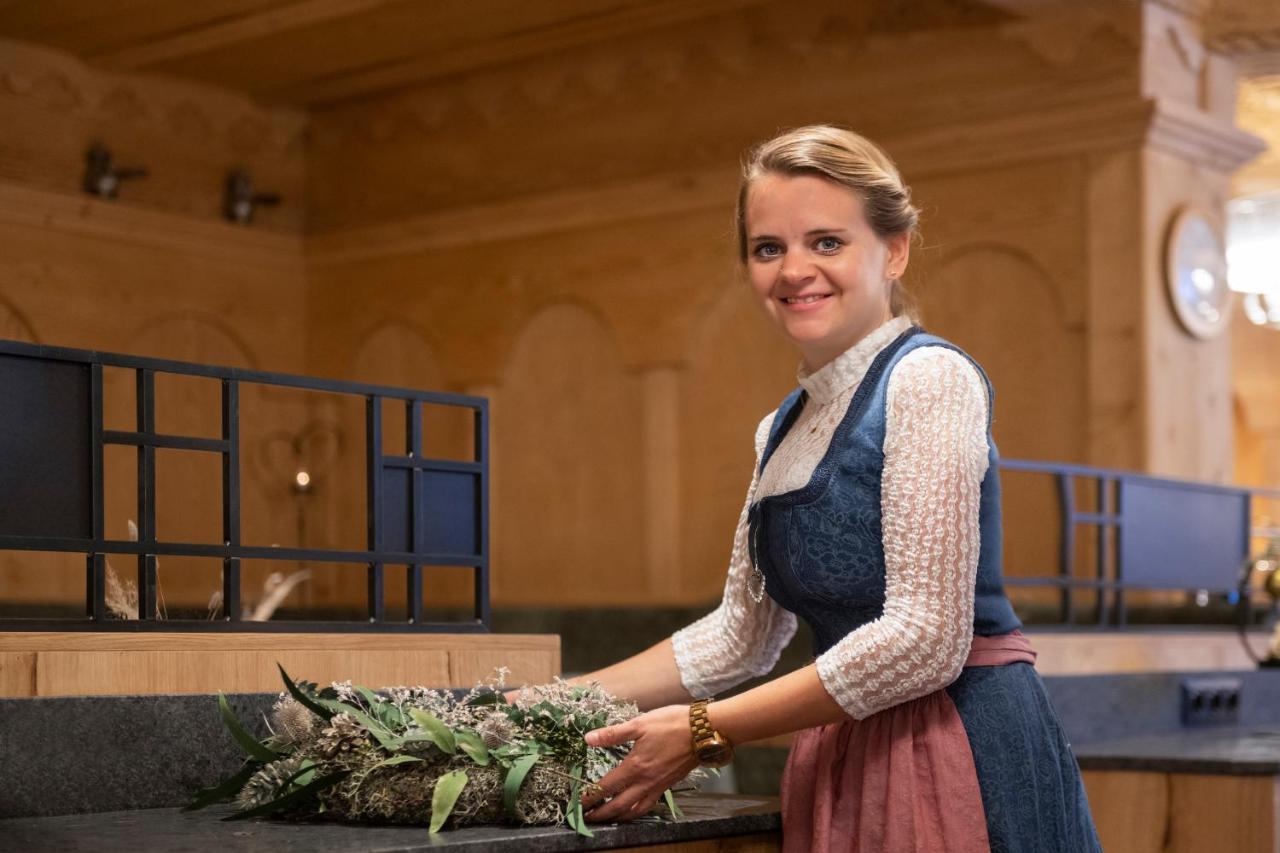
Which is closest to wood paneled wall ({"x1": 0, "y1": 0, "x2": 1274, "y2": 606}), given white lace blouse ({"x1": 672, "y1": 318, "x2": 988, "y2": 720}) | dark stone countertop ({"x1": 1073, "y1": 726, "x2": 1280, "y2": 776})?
dark stone countertop ({"x1": 1073, "y1": 726, "x2": 1280, "y2": 776})

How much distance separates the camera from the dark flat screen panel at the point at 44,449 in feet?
7.80

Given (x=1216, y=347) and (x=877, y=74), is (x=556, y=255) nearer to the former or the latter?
(x=877, y=74)

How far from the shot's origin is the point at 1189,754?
12.7 ft

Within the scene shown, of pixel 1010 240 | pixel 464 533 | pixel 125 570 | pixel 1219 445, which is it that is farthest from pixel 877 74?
pixel 464 533

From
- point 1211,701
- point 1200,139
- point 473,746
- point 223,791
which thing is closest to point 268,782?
point 223,791

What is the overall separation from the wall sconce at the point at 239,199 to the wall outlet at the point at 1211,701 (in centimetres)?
533

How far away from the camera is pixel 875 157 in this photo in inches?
81.1

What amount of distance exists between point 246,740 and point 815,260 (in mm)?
876

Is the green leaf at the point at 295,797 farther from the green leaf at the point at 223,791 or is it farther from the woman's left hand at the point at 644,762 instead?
the woman's left hand at the point at 644,762

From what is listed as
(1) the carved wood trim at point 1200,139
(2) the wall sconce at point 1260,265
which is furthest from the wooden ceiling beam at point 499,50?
(2) the wall sconce at point 1260,265

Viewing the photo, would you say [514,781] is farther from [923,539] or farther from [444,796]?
[923,539]

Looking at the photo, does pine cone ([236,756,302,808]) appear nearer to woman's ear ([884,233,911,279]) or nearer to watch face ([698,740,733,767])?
watch face ([698,740,733,767])

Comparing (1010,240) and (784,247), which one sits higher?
(1010,240)

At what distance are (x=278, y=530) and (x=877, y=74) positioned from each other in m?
3.50
